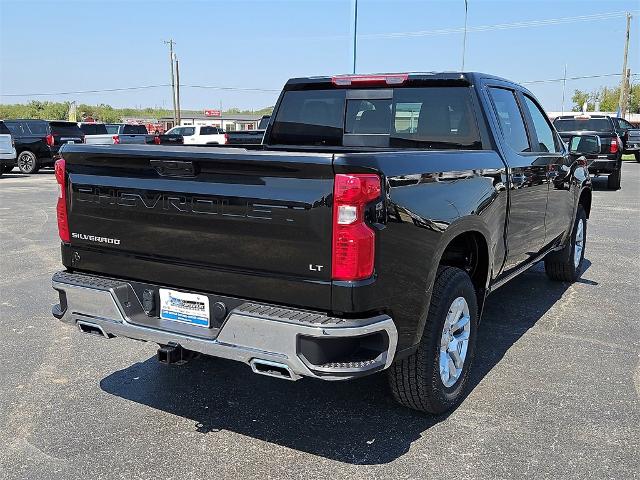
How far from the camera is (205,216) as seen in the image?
3.11 m

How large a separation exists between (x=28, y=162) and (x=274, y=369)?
22.3 meters

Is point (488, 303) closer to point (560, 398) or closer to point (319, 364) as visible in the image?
point (560, 398)

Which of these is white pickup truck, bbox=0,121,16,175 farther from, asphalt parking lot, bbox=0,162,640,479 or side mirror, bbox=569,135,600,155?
side mirror, bbox=569,135,600,155

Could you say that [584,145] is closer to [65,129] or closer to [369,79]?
[369,79]

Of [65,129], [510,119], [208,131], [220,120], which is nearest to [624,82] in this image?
[208,131]

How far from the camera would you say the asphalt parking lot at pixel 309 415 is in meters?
3.16

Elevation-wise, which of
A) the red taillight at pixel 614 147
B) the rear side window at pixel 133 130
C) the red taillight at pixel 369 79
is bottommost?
the rear side window at pixel 133 130

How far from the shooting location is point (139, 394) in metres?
3.98

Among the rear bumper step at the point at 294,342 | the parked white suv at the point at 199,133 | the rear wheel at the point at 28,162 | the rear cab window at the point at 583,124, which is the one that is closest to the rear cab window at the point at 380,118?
the rear bumper step at the point at 294,342

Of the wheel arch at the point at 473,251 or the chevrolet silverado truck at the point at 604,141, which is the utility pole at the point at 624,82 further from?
the wheel arch at the point at 473,251

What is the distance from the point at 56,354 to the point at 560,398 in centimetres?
348

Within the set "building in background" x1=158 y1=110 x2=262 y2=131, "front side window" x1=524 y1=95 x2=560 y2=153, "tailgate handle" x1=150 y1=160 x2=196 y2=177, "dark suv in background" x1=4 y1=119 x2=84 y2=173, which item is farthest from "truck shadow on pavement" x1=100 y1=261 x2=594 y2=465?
"building in background" x1=158 y1=110 x2=262 y2=131

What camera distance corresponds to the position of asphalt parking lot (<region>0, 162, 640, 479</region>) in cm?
316

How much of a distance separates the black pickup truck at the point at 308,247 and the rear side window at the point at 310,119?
754mm
